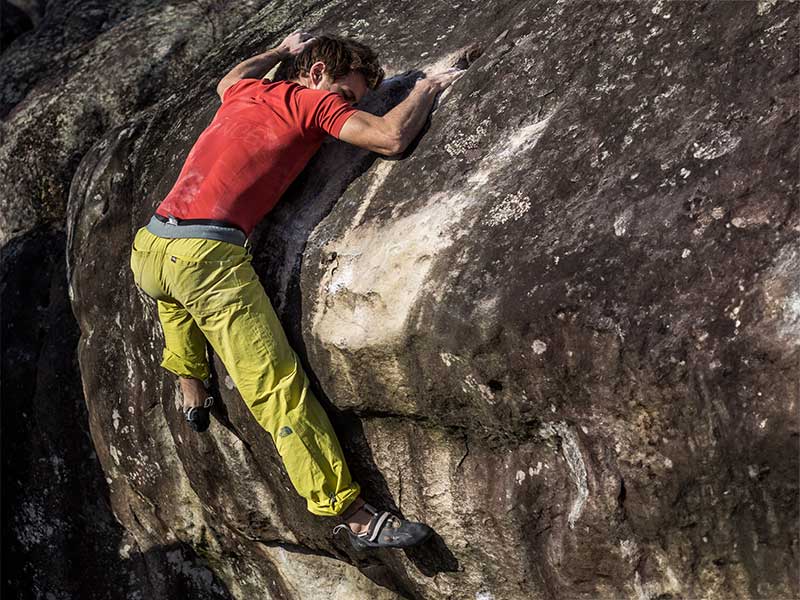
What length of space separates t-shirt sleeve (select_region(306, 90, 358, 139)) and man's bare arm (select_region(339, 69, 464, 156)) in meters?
0.03

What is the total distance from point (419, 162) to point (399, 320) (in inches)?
33.0

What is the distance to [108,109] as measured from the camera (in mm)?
8148

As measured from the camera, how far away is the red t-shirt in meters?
5.05

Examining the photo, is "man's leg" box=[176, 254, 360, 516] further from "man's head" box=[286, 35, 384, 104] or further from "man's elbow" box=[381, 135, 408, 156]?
"man's head" box=[286, 35, 384, 104]

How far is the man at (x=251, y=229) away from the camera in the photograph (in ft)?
16.2

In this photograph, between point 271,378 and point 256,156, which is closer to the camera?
point 271,378

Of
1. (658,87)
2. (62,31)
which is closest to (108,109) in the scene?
(62,31)

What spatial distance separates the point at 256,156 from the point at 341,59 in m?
0.67

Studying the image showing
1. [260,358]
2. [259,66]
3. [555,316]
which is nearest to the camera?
[555,316]

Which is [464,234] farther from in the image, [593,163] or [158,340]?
[158,340]

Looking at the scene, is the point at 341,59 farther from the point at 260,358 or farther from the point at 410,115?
the point at 260,358

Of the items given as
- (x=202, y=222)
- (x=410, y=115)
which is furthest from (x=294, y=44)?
(x=202, y=222)

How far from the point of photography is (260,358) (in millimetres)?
4910

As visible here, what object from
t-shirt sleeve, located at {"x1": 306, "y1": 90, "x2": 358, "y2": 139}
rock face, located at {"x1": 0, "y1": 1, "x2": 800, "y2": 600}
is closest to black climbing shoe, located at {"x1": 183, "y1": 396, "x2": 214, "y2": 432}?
rock face, located at {"x1": 0, "y1": 1, "x2": 800, "y2": 600}
